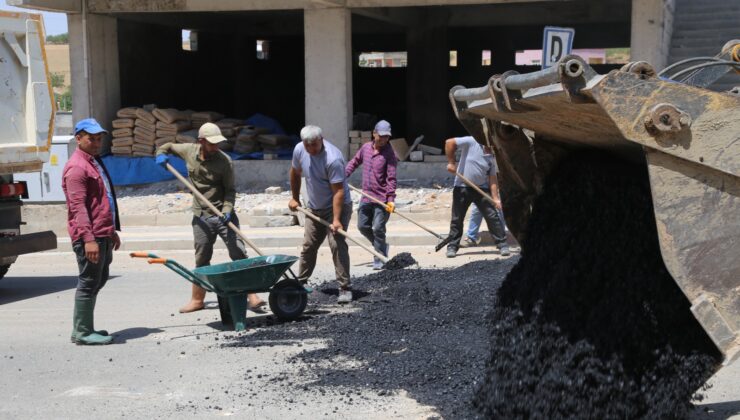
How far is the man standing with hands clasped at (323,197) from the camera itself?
858 cm

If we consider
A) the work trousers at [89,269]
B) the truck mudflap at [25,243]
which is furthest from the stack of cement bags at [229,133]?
the work trousers at [89,269]

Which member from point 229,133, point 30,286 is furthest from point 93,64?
point 30,286

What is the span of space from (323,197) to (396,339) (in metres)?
2.14

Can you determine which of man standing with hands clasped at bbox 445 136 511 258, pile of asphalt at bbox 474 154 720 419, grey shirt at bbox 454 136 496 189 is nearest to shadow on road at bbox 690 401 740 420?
pile of asphalt at bbox 474 154 720 419

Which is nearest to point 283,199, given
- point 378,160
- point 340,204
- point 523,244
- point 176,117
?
point 176,117

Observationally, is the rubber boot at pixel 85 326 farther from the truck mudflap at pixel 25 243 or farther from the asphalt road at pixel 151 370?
the truck mudflap at pixel 25 243

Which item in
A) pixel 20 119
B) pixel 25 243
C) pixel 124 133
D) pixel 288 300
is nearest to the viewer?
pixel 288 300

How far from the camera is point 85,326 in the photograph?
7.46 metres

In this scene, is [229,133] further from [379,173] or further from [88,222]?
[88,222]

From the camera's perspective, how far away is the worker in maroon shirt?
287 inches

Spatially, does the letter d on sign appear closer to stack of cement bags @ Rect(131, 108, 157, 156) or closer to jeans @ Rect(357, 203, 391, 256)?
jeans @ Rect(357, 203, 391, 256)

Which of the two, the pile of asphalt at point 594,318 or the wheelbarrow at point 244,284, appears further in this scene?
the wheelbarrow at point 244,284

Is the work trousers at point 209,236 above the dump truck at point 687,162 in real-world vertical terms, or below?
below

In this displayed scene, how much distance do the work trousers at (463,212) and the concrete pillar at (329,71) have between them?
5.29 metres
